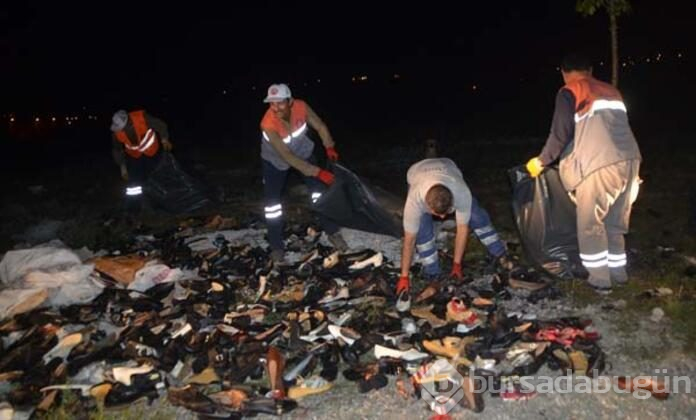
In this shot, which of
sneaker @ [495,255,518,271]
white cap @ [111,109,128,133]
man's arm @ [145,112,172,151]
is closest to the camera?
sneaker @ [495,255,518,271]

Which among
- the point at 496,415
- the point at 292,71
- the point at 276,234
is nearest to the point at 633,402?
the point at 496,415

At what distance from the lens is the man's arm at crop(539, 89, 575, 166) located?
441 centimetres

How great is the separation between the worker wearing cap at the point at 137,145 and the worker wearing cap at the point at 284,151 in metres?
→ 2.26

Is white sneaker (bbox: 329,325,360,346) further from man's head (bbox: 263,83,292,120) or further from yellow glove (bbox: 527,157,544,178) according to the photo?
man's head (bbox: 263,83,292,120)

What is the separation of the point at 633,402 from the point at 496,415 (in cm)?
74

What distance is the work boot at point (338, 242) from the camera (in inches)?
229

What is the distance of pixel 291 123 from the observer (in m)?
5.52

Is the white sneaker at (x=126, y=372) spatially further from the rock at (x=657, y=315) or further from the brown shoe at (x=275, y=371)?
the rock at (x=657, y=315)

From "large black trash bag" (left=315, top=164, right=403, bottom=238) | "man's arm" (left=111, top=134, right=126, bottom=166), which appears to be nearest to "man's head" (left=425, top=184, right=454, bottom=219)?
"large black trash bag" (left=315, top=164, right=403, bottom=238)

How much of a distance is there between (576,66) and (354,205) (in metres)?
2.26

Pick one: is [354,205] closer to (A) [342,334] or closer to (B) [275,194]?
(B) [275,194]

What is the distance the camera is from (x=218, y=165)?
36.0ft

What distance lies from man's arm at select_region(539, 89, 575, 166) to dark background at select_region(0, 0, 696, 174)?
602 cm

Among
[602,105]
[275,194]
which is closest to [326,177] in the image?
[275,194]
